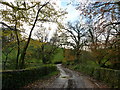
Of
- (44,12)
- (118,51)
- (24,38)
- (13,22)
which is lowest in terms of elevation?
(118,51)

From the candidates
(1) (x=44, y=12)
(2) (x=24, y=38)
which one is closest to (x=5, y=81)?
(2) (x=24, y=38)

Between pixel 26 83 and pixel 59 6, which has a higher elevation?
pixel 59 6

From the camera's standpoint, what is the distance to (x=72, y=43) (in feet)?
121

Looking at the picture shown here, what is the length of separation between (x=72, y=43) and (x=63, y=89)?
2842cm

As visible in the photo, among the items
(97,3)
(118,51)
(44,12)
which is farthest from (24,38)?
(118,51)

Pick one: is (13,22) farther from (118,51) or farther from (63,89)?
(118,51)

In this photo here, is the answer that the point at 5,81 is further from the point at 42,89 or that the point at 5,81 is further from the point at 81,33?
the point at 81,33

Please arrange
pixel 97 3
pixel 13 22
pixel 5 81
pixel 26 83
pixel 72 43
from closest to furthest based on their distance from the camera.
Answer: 1. pixel 5 81
2. pixel 97 3
3. pixel 26 83
4. pixel 13 22
5. pixel 72 43

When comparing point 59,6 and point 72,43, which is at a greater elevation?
point 59,6

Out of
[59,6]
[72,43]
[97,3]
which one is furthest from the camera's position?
[72,43]

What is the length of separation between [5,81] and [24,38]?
768 cm

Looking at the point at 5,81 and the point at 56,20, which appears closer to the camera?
the point at 5,81

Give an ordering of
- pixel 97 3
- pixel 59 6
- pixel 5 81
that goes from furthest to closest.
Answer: pixel 59 6, pixel 97 3, pixel 5 81

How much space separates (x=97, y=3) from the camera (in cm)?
854
